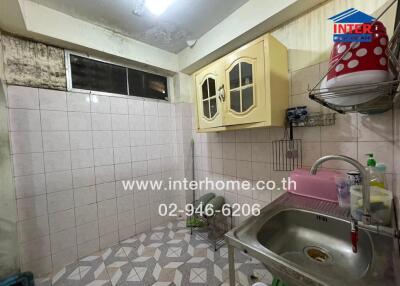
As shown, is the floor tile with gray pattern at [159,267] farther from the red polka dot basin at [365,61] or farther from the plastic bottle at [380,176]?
the red polka dot basin at [365,61]

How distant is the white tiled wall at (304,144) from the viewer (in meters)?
0.99

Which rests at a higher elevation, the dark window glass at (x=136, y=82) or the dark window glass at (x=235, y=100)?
the dark window glass at (x=136, y=82)

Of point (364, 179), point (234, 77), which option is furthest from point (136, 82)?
point (364, 179)

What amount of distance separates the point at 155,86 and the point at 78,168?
1216 millimetres

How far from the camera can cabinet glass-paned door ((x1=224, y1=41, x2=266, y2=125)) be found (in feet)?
3.90

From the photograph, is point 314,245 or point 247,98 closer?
point 314,245

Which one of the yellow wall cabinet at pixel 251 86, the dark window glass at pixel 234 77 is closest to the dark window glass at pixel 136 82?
the yellow wall cabinet at pixel 251 86

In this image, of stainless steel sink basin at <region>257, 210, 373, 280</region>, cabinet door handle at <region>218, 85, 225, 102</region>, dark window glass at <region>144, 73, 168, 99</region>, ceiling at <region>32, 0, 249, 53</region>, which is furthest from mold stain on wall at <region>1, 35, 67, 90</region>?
stainless steel sink basin at <region>257, 210, 373, 280</region>

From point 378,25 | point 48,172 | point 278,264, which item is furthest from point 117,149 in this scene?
point 378,25

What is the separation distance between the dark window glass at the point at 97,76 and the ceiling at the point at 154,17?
0.35 m

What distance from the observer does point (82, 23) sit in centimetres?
151

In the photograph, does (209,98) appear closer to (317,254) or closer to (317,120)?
(317,120)

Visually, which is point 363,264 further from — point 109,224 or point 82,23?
point 82,23

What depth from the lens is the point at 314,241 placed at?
0.91 metres
